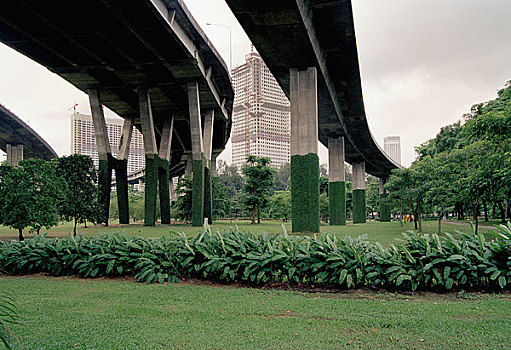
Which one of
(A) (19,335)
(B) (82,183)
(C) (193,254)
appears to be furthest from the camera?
(B) (82,183)

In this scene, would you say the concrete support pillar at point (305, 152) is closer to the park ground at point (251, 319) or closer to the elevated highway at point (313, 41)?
the elevated highway at point (313, 41)

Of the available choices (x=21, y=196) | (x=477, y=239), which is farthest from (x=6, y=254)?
(x=477, y=239)

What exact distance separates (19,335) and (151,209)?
29439 millimetres

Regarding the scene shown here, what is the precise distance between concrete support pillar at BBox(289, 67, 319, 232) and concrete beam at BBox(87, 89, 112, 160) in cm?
1835

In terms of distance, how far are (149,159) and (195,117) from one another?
22.1 feet

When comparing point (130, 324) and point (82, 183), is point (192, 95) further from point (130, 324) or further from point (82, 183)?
point (130, 324)

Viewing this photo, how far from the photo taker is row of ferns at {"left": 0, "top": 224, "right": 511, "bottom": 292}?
230 inches

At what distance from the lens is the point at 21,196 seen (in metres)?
14.0

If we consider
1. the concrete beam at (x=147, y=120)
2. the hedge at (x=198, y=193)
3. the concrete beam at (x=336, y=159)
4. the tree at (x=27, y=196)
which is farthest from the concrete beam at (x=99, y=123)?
the concrete beam at (x=336, y=159)

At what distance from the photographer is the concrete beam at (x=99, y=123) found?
30984 millimetres

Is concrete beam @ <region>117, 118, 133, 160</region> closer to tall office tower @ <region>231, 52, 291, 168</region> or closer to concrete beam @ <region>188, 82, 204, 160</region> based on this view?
concrete beam @ <region>188, 82, 204, 160</region>

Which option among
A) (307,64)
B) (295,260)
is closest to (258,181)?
(307,64)

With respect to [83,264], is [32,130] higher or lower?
higher

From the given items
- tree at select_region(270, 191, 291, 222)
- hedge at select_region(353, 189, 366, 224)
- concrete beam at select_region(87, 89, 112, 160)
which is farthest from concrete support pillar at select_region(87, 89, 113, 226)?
hedge at select_region(353, 189, 366, 224)
